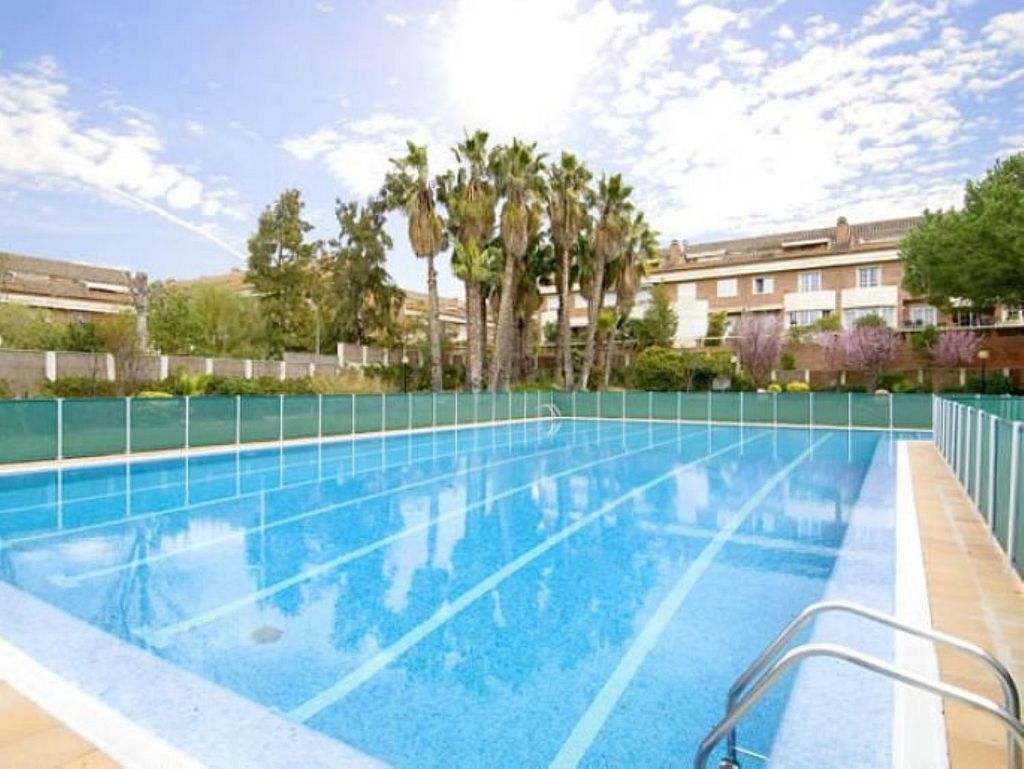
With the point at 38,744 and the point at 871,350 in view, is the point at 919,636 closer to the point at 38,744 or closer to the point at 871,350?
the point at 38,744

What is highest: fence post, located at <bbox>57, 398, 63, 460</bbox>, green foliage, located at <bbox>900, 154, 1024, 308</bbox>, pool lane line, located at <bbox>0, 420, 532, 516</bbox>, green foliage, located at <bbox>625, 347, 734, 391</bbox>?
green foliage, located at <bbox>900, 154, 1024, 308</bbox>

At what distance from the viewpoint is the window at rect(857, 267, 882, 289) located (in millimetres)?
43312

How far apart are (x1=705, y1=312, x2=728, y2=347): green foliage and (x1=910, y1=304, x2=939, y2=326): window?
11582 millimetres

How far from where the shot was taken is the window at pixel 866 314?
42.4 m

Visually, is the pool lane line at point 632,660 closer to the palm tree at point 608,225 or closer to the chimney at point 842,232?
the palm tree at point 608,225

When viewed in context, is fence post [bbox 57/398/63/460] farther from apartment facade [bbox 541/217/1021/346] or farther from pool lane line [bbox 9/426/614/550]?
apartment facade [bbox 541/217/1021/346]

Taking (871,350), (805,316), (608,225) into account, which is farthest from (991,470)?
(805,316)

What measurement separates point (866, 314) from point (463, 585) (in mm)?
43269

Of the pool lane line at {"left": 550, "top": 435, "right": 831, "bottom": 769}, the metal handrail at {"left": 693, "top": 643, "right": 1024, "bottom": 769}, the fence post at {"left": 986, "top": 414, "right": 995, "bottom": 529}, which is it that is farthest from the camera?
the fence post at {"left": 986, "top": 414, "right": 995, "bottom": 529}

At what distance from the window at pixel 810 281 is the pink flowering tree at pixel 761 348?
6062 millimetres

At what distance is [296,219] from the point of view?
4594 cm

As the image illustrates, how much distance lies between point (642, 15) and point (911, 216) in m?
45.0

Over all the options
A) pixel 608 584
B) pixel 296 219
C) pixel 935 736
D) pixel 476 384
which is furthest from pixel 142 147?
pixel 935 736

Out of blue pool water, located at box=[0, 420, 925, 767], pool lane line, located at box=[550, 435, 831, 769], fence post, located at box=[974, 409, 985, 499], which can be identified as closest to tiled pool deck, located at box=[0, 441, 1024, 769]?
fence post, located at box=[974, 409, 985, 499]
